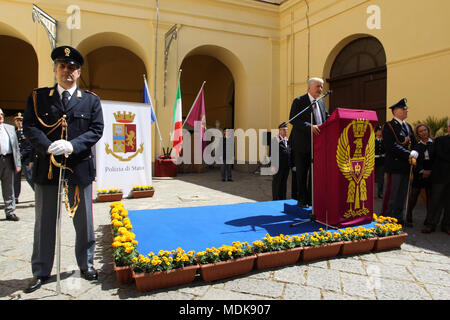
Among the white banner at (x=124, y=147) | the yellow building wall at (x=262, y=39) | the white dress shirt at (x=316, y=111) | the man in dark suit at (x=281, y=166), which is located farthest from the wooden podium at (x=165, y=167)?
the white dress shirt at (x=316, y=111)

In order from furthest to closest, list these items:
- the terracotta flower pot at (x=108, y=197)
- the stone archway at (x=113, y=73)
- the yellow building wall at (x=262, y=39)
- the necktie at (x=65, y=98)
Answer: the stone archway at (x=113, y=73)
the yellow building wall at (x=262, y=39)
the terracotta flower pot at (x=108, y=197)
the necktie at (x=65, y=98)

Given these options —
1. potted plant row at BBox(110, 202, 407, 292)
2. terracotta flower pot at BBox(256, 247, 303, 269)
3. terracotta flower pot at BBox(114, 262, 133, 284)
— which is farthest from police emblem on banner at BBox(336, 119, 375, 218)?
terracotta flower pot at BBox(114, 262, 133, 284)

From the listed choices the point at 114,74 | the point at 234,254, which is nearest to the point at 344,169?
the point at 234,254

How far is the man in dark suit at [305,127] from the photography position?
4064 mm

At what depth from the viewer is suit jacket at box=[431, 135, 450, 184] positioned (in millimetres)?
4680

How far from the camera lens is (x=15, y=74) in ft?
51.8

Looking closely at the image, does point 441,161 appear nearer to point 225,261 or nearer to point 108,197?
point 225,261

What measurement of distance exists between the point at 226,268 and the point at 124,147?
4831 mm

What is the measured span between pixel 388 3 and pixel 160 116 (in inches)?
309

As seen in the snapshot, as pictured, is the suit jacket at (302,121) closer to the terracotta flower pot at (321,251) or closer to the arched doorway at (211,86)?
the terracotta flower pot at (321,251)

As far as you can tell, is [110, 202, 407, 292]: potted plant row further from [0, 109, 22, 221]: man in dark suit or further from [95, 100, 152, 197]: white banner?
[95, 100, 152, 197]: white banner

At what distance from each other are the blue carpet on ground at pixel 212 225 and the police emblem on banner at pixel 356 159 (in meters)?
0.41

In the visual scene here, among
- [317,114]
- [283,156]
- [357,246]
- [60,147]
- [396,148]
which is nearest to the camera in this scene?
[60,147]

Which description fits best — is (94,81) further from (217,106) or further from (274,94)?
(274,94)
